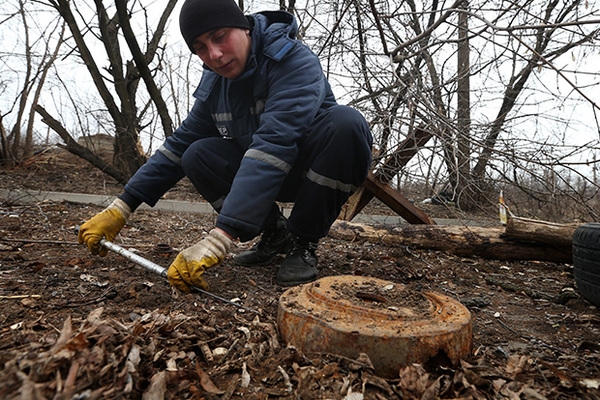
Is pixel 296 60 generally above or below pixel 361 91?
below

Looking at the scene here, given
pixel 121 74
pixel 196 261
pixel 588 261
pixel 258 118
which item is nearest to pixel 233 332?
pixel 196 261

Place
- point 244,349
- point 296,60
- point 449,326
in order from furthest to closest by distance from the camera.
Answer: point 296,60 < point 244,349 < point 449,326

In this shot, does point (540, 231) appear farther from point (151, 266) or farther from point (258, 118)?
point (151, 266)

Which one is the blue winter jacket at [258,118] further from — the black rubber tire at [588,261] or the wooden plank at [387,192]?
the black rubber tire at [588,261]

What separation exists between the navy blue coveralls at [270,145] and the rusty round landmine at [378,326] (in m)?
0.50

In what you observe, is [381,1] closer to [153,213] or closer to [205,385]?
[153,213]

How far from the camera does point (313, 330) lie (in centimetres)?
133

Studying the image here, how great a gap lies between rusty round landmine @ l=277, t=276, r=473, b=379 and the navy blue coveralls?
1.63 ft

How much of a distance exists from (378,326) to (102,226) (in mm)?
Answer: 1594

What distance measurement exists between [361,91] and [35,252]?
2.76 m

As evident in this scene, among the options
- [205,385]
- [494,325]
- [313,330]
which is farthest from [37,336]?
[494,325]

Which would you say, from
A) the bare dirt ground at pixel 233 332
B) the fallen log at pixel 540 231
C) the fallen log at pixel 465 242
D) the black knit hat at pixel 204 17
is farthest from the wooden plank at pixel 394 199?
the black knit hat at pixel 204 17

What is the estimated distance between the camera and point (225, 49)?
200cm

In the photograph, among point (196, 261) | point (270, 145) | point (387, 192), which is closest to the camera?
point (196, 261)
